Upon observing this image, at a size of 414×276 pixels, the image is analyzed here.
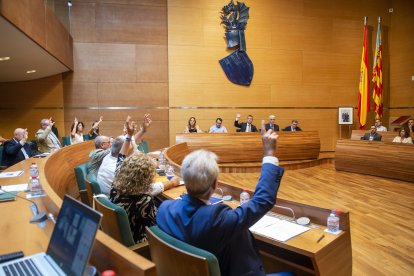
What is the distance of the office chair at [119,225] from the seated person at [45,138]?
3.99 m

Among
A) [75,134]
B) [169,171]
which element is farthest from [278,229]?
[75,134]

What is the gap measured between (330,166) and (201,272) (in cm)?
758

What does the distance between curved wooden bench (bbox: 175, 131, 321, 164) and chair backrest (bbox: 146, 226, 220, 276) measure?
5.63 metres

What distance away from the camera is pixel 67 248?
1087 millimetres

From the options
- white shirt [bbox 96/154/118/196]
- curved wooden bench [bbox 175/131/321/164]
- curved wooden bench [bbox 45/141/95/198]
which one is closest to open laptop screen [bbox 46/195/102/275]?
white shirt [bbox 96/154/118/196]

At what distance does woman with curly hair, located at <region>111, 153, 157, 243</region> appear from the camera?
192cm

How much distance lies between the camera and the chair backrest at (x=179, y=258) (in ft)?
3.59

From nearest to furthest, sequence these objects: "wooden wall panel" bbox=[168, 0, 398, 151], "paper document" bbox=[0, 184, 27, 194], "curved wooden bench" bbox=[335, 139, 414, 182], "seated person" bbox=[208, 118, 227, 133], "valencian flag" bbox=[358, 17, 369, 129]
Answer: "paper document" bbox=[0, 184, 27, 194], "curved wooden bench" bbox=[335, 139, 414, 182], "seated person" bbox=[208, 118, 227, 133], "wooden wall panel" bbox=[168, 0, 398, 151], "valencian flag" bbox=[358, 17, 369, 129]

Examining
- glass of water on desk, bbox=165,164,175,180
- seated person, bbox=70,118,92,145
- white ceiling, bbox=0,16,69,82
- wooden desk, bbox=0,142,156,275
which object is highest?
white ceiling, bbox=0,16,69,82

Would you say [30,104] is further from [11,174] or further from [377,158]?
[377,158]

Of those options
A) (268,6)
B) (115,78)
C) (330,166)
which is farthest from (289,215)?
(268,6)

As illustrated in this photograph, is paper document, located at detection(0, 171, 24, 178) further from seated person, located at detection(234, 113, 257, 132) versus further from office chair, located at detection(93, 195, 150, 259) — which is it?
seated person, located at detection(234, 113, 257, 132)

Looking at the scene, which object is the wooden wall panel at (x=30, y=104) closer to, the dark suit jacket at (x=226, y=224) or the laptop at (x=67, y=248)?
the laptop at (x=67, y=248)

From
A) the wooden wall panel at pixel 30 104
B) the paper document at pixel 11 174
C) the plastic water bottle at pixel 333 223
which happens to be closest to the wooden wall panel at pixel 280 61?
the wooden wall panel at pixel 30 104
